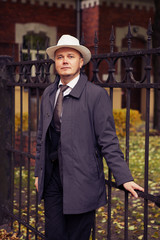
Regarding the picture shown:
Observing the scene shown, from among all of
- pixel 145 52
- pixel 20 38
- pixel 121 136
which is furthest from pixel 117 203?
pixel 20 38

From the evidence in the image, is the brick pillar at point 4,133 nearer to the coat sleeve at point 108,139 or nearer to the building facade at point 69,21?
the coat sleeve at point 108,139

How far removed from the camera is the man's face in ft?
→ 8.66

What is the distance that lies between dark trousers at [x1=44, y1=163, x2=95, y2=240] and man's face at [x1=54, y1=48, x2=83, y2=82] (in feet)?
2.20

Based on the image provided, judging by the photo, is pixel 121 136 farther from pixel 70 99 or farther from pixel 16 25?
pixel 70 99

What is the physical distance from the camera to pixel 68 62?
264 centimetres

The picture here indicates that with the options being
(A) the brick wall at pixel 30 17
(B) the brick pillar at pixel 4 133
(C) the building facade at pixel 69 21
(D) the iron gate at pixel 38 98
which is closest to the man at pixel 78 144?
(D) the iron gate at pixel 38 98

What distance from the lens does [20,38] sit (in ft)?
49.4

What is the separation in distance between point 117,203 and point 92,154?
120 inches

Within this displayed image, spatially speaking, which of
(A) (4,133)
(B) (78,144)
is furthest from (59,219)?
(A) (4,133)

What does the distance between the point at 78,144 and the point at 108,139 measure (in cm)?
22

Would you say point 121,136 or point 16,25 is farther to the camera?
point 16,25

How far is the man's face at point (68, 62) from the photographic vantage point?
2.64 meters

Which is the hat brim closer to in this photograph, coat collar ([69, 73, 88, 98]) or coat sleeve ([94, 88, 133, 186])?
coat collar ([69, 73, 88, 98])

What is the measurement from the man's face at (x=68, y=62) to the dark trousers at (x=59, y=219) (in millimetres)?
671
